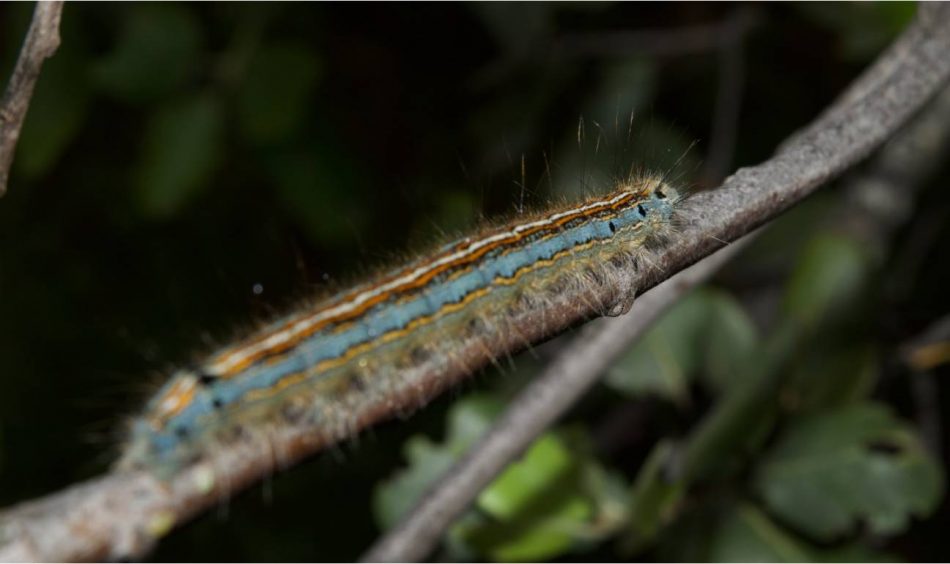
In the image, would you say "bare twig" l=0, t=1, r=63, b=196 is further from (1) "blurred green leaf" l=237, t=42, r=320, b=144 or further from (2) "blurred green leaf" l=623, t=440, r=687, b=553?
(1) "blurred green leaf" l=237, t=42, r=320, b=144

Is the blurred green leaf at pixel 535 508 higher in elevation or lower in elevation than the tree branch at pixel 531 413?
lower

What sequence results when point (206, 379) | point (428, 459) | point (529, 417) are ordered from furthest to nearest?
point (206, 379), point (428, 459), point (529, 417)

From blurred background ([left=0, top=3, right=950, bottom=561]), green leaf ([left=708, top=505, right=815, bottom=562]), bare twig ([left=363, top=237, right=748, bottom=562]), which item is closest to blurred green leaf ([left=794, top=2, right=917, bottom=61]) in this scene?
blurred background ([left=0, top=3, right=950, bottom=561])

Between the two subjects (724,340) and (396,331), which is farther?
(724,340)

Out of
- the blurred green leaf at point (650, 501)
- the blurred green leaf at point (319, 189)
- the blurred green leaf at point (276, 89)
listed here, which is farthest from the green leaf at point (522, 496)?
the blurred green leaf at point (276, 89)

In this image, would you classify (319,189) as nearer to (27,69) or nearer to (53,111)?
(53,111)

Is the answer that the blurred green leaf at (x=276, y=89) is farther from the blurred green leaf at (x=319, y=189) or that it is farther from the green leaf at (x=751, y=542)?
the green leaf at (x=751, y=542)

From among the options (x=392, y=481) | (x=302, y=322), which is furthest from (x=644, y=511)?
(x=302, y=322)

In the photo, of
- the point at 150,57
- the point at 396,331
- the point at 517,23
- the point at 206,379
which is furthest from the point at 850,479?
the point at 150,57
